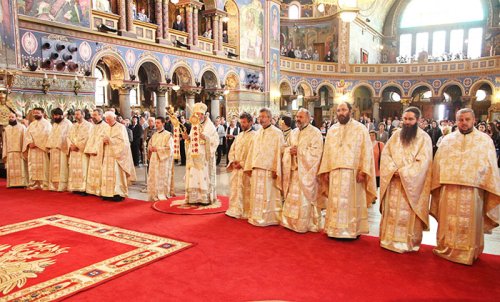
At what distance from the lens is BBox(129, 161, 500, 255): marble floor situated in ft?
16.5

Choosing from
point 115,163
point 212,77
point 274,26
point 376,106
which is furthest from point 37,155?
point 376,106

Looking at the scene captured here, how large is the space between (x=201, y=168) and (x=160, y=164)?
113cm

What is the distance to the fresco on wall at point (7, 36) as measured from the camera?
10.9 meters

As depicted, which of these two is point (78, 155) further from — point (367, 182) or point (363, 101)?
point (363, 101)

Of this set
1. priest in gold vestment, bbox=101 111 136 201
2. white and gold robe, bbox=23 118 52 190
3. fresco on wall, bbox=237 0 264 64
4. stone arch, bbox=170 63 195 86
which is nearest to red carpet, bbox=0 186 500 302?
priest in gold vestment, bbox=101 111 136 201

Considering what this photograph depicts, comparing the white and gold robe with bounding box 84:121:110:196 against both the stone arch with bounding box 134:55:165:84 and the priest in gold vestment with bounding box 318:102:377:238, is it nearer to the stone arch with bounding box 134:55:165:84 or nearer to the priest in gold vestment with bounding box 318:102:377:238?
the priest in gold vestment with bounding box 318:102:377:238

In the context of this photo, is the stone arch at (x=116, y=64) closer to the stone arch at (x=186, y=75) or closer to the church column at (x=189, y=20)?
the stone arch at (x=186, y=75)

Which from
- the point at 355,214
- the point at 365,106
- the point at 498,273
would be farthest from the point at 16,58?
the point at 365,106

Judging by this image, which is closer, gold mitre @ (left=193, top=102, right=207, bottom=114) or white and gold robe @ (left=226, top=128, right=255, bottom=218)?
white and gold robe @ (left=226, top=128, right=255, bottom=218)

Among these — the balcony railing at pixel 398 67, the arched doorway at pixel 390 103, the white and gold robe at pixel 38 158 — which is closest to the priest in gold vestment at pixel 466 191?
the white and gold robe at pixel 38 158

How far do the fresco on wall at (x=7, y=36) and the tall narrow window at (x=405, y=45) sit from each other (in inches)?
1123

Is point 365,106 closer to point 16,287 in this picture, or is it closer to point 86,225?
point 86,225

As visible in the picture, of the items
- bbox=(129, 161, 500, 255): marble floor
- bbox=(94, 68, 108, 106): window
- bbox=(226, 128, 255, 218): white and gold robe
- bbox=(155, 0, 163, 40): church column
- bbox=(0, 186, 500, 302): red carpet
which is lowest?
bbox=(129, 161, 500, 255): marble floor

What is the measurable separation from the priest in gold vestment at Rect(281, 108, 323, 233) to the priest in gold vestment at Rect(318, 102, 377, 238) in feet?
1.01
